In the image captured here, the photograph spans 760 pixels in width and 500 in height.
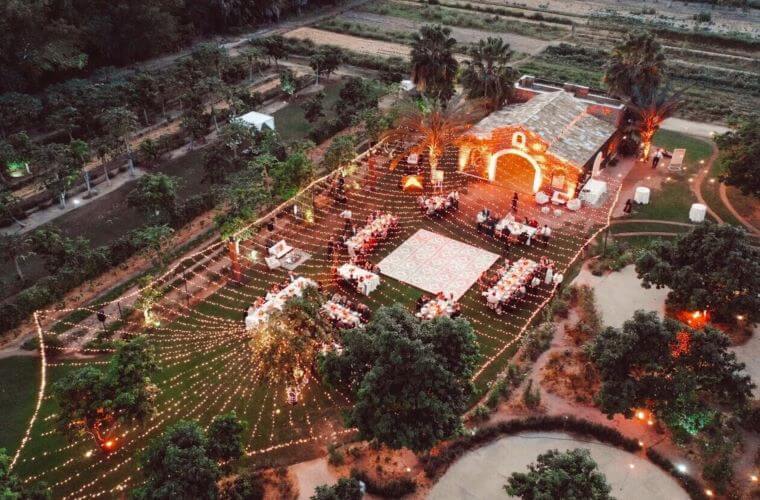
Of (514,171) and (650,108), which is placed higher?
(650,108)

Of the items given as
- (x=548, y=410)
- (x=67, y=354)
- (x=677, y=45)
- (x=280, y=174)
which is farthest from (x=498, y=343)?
(x=677, y=45)

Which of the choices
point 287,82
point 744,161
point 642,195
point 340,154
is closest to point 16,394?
point 340,154

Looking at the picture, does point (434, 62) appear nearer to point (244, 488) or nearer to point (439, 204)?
point (439, 204)

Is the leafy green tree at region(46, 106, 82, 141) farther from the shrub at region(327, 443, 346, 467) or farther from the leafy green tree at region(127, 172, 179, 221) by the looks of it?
the shrub at region(327, 443, 346, 467)

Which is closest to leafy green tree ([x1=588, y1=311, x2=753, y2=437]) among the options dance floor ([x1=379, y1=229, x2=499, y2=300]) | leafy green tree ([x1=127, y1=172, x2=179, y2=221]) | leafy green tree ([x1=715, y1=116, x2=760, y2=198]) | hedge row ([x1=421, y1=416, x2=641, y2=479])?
hedge row ([x1=421, y1=416, x2=641, y2=479])

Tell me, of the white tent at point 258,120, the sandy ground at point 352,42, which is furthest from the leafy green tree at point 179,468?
the sandy ground at point 352,42

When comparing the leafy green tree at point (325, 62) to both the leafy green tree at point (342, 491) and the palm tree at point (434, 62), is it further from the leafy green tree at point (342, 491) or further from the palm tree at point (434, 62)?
the leafy green tree at point (342, 491)

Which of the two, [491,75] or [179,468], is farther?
[491,75]
